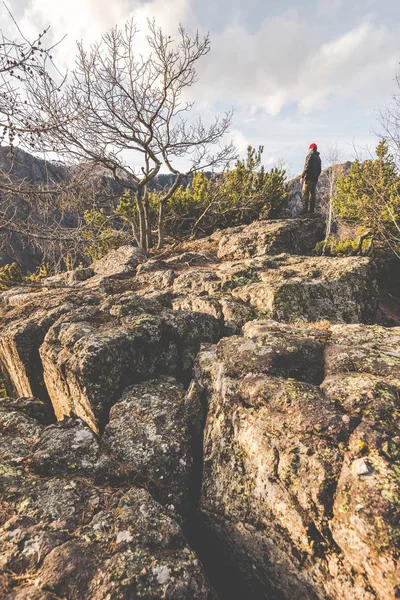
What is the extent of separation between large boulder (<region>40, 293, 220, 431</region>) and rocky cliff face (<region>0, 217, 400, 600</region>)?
0.03 meters

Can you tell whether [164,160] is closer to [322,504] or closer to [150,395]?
[150,395]

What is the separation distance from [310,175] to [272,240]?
552 cm

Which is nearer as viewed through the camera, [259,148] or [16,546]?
[16,546]

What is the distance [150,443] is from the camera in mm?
3531

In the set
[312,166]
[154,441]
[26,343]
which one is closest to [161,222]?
[312,166]

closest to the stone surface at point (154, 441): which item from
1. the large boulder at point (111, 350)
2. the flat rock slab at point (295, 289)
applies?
the large boulder at point (111, 350)

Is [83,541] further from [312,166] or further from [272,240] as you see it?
[312,166]

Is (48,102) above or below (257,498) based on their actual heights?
above

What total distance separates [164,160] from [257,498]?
1357 centimetres

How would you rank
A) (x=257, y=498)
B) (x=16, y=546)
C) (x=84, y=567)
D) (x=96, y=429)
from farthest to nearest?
(x=96, y=429), (x=257, y=498), (x=16, y=546), (x=84, y=567)

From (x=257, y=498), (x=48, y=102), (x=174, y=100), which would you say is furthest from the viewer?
(x=174, y=100)

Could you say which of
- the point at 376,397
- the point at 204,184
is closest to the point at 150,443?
the point at 376,397

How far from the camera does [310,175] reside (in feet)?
43.0

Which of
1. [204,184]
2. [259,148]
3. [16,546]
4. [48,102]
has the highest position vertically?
[48,102]
